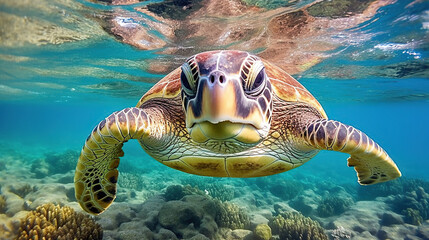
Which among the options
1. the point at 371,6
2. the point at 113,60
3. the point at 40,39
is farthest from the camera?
the point at 113,60

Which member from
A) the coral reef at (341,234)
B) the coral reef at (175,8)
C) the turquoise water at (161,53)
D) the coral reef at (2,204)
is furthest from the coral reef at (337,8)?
the coral reef at (2,204)

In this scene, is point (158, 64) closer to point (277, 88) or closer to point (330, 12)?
point (330, 12)

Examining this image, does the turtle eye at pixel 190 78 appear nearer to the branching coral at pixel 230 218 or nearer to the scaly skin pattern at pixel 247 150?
the scaly skin pattern at pixel 247 150

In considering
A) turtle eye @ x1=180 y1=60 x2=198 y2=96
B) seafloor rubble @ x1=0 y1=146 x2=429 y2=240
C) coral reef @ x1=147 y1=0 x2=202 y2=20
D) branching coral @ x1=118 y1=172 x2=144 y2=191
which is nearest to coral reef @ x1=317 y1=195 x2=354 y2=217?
seafloor rubble @ x1=0 y1=146 x2=429 y2=240

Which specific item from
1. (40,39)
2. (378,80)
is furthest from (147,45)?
(378,80)

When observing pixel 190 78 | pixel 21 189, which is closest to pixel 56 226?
pixel 190 78

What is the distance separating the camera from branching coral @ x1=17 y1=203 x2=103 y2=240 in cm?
364

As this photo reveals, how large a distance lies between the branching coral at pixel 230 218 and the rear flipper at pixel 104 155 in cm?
297

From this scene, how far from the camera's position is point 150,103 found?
379 cm

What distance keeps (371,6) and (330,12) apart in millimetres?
1111

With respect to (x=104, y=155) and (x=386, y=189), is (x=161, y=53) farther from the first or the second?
(x=386, y=189)

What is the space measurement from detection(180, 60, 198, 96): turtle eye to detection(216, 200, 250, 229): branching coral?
4635 mm

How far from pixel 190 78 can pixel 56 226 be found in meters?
3.87

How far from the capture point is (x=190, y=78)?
1.89 m
